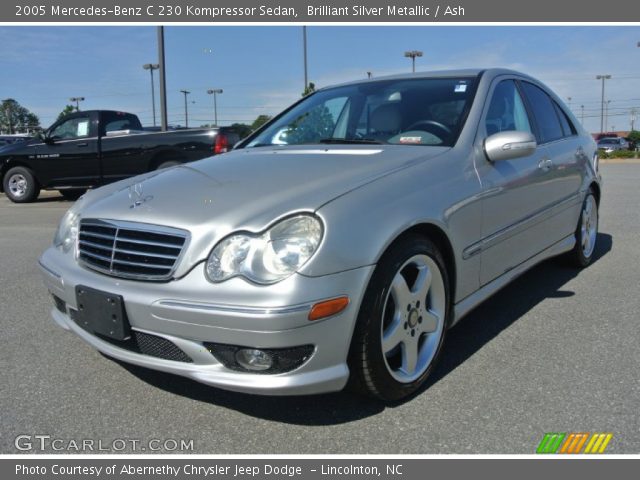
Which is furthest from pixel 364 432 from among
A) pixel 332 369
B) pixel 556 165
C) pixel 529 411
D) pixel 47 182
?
pixel 47 182

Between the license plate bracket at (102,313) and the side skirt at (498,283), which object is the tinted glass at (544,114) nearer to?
the side skirt at (498,283)

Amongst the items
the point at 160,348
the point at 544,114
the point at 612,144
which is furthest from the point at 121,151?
the point at 612,144

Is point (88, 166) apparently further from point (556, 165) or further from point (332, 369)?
point (332, 369)

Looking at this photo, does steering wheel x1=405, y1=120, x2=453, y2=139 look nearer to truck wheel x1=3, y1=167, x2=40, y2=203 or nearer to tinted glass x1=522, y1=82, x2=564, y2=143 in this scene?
tinted glass x1=522, y1=82, x2=564, y2=143

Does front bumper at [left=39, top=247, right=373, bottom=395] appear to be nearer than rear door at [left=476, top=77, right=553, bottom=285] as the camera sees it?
Yes

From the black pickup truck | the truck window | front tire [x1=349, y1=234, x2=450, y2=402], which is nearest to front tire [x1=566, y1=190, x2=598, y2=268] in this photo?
front tire [x1=349, y1=234, x2=450, y2=402]

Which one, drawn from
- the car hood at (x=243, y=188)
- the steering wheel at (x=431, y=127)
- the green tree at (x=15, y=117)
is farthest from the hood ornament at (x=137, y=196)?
the green tree at (x=15, y=117)

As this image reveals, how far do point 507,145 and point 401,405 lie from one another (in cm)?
150

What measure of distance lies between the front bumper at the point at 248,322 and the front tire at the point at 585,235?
125 inches

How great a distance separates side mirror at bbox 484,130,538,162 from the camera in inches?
125

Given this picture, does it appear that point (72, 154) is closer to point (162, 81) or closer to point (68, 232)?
point (162, 81)

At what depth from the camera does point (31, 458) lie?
2312 mm

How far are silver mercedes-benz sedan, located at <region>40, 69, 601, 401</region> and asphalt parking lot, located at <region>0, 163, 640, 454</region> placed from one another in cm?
23
